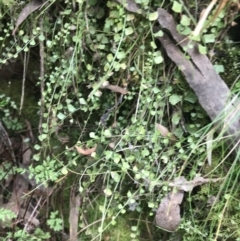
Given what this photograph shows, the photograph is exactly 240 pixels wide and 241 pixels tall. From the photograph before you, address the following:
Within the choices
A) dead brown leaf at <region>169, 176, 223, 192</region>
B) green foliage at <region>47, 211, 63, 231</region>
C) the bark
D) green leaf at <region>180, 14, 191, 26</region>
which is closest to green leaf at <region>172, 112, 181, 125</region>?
the bark

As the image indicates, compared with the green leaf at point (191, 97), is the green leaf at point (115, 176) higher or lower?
lower

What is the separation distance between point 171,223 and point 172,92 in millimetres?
482

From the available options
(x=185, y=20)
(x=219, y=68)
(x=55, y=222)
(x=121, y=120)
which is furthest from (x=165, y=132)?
(x=55, y=222)

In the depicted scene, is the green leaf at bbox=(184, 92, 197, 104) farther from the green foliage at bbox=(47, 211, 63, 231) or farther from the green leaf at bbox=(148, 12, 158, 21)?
the green foliage at bbox=(47, 211, 63, 231)

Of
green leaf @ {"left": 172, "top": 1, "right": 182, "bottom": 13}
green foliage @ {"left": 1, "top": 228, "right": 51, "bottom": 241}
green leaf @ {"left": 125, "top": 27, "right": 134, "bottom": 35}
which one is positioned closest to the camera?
green leaf @ {"left": 172, "top": 1, "right": 182, "bottom": 13}

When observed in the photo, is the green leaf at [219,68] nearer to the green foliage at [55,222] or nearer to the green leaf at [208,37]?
the green leaf at [208,37]

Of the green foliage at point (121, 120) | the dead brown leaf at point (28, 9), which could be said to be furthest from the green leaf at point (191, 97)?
the dead brown leaf at point (28, 9)

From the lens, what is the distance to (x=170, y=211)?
5.60 feet

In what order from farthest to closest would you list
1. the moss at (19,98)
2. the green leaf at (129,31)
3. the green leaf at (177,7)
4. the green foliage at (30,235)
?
the moss at (19,98), the green foliage at (30,235), the green leaf at (129,31), the green leaf at (177,7)

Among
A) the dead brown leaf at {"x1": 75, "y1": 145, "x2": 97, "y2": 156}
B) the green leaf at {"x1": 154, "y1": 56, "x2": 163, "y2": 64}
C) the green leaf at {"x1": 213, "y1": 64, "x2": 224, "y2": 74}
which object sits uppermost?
the green leaf at {"x1": 154, "y1": 56, "x2": 163, "y2": 64}

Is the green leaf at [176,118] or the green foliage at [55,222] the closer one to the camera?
the green leaf at [176,118]

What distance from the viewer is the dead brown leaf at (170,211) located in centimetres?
171

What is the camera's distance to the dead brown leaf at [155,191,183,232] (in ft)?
5.60

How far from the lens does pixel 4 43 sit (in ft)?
6.77
